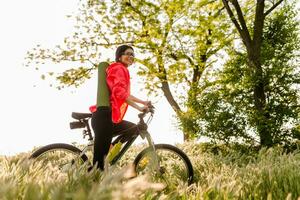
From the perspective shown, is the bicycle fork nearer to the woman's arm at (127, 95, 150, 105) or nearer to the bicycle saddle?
the woman's arm at (127, 95, 150, 105)

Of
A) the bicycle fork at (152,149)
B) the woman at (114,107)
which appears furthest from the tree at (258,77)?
the woman at (114,107)

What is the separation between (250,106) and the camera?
37.2 feet

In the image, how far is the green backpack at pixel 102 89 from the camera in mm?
5574

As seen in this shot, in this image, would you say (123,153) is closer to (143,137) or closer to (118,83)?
(143,137)

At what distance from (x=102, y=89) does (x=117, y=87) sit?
252 mm

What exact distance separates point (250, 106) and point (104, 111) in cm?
669

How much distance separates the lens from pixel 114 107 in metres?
5.62

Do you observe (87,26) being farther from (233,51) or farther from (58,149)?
(58,149)

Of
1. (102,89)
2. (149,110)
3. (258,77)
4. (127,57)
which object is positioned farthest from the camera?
(258,77)

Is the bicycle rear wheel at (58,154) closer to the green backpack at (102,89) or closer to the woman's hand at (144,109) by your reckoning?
the green backpack at (102,89)

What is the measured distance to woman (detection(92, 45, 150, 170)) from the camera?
550 cm

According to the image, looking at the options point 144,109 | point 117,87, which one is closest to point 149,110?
point 144,109

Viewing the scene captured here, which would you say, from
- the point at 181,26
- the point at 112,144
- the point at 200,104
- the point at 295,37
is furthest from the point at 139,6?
the point at 112,144

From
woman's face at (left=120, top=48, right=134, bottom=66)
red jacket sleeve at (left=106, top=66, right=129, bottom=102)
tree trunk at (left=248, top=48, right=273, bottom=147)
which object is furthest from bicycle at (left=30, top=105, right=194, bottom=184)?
tree trunk at (left=248, top=48, right=273, bottom=147)
